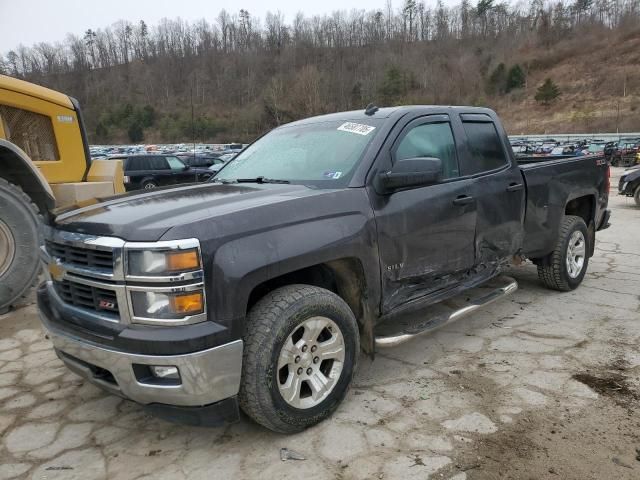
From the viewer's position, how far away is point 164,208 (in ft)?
9.09

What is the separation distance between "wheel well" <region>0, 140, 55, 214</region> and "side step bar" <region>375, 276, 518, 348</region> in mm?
3657

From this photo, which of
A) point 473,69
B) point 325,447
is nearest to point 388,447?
point 325,447

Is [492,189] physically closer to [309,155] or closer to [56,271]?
[309,155]

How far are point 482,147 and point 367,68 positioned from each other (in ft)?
306

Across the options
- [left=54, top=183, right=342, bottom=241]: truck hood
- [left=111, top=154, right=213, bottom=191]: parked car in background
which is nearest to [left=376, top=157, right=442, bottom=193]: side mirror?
[left=54, top=183, right=342, bottom=241]: truck hood

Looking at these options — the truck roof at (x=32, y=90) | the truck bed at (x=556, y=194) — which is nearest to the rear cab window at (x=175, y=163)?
the truck roof at (x=32, y=90)

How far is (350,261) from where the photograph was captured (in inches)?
123

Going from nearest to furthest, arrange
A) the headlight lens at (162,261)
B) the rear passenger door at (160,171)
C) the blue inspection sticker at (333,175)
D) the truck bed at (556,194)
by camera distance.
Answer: the headlight lens at (162,261), the blue inspection sticker at (333,175), the truck bed at (556,194), the rear passenger door at (160,171)

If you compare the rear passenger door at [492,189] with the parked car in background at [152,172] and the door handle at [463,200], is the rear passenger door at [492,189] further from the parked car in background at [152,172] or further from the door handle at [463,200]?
the parked car in background at [152,172]

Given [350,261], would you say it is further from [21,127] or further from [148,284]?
[21,127]

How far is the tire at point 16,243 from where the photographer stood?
4963 mm

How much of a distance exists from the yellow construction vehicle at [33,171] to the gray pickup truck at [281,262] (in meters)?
2.35

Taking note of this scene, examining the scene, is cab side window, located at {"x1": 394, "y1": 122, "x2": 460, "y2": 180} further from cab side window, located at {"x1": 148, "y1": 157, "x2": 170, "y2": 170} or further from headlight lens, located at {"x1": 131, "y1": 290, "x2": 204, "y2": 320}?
cab side window, located at {"x1": 148, "y1": 157, "x2": 170, "y2": 170}

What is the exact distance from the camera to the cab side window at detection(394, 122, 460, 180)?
364 centimetres
